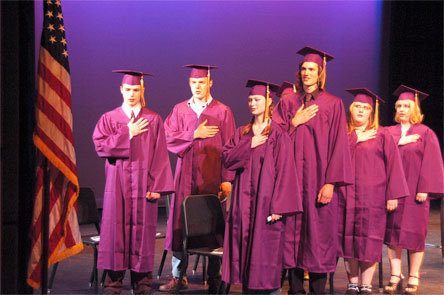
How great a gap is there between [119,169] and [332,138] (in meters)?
1.69

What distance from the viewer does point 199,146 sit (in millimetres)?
7336

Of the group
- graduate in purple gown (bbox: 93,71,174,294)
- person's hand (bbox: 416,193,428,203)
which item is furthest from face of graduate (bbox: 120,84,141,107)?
person's hand (bbox: 416,193,428,203)

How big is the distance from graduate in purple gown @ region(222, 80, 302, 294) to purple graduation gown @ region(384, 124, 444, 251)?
58.8 inches

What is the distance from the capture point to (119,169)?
6590 millimetres

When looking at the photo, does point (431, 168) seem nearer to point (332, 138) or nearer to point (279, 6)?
point (332, 138)

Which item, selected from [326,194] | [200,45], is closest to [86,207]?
[326,194]

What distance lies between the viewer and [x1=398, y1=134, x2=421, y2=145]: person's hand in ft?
23.4

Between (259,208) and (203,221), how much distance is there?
2.72 ft

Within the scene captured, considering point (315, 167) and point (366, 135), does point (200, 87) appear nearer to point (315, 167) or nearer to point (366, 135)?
point (366, 135)

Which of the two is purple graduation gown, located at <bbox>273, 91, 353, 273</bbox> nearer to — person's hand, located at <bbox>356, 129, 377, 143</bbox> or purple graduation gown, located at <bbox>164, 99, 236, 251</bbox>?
person's hand, located at <bbox>356, 129, 377, 143</bbox>

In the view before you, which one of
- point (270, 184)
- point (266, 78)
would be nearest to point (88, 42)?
point (266, 78)

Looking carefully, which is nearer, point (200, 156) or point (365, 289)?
point (365, 289)

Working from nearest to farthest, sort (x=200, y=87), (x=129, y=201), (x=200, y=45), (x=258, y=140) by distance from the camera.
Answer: (x=258, y=140) → (x=129, y=201) → (x=200, y=87) → (x=200, y=45)

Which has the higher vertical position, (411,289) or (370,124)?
(370,124)
